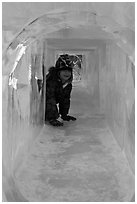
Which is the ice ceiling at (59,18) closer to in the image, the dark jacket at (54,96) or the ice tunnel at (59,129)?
the ice tunnel at (59,129)

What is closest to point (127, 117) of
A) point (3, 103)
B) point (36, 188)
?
point (36, 188)

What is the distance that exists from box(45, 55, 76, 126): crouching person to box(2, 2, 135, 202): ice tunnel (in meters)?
0.14

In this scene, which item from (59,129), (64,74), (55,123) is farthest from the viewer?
(64,74)

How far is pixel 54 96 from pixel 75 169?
1185mm

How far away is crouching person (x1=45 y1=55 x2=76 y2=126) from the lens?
8.11ft

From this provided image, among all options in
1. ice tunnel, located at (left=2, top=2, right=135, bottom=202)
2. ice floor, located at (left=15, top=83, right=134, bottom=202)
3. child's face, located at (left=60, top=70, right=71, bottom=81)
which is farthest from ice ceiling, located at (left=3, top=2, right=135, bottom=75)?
child's face, located at (left=60, top=70, right=71, bottom=81)

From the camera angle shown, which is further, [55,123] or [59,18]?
[55,123]

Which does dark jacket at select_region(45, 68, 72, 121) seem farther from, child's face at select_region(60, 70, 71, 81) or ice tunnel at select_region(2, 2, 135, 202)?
ice tunnel at select_region(2, 2, 135, 202)

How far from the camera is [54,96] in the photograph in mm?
2553

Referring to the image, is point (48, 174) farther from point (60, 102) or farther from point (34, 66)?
point (60, 102)

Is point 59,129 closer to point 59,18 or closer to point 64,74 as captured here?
point 64,74

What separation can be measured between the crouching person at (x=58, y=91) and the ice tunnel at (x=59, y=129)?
0.46 feet

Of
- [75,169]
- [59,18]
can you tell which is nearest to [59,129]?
[75,169]

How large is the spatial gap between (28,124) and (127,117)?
596mm
